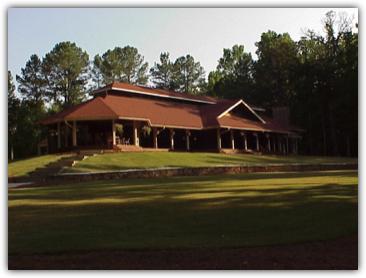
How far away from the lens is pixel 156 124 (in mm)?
38594

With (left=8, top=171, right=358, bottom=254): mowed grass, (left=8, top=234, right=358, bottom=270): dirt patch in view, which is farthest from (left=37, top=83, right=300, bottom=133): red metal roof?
(left=8, top=234, right=358, bottom=270): dirt patch

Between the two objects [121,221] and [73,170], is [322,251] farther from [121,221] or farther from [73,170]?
[73,170]

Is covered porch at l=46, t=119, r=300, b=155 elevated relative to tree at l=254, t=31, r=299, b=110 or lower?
lower

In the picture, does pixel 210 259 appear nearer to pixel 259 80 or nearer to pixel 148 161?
pixel 148 161

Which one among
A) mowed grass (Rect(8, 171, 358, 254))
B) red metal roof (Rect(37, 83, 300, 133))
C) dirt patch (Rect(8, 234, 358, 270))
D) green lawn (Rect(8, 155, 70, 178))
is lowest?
dirt patch (Rect(8, 234, 358, 270))

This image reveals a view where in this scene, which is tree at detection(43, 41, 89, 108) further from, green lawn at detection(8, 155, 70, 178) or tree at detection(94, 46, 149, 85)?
green lawn at detection(8, 155, 70, 178)

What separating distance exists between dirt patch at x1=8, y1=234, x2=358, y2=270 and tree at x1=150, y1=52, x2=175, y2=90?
246ft

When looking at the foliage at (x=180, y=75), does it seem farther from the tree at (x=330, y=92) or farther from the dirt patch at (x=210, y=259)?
the dirt patch at (x=210, y=259)

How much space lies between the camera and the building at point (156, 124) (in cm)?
3656

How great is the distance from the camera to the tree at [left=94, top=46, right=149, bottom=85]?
7506 cm

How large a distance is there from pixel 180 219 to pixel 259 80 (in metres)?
59.1

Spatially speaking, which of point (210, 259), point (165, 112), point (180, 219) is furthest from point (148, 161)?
point (210, 259)

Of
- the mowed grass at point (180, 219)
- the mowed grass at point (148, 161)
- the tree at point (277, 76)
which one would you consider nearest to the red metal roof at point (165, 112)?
the mowed grass at point (148, 161)
